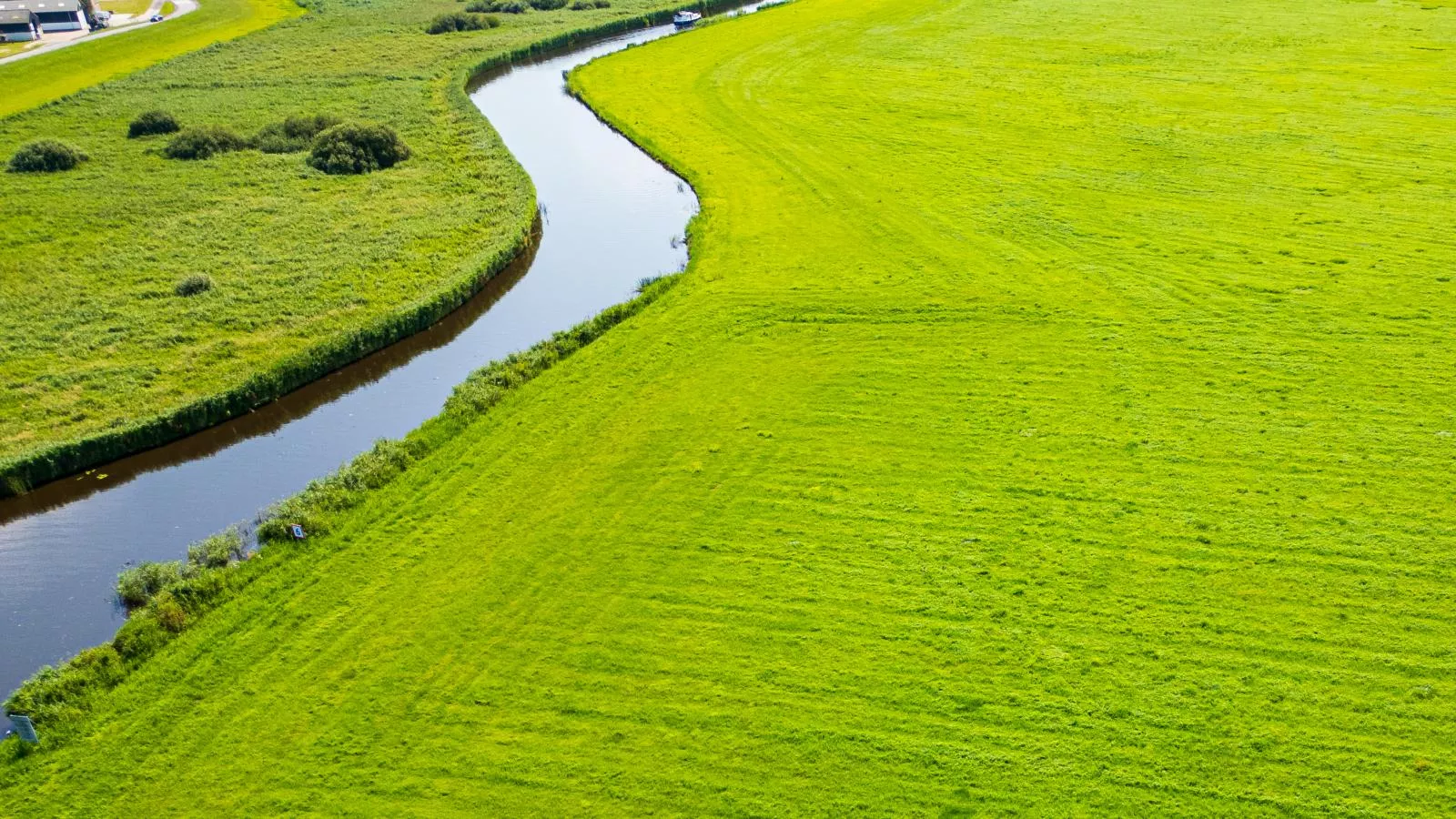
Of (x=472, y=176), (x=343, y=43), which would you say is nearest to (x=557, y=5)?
(x=343, y=43)

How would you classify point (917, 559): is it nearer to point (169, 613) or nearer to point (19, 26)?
point (169, 613)

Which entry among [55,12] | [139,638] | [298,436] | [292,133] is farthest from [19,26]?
[139,638]

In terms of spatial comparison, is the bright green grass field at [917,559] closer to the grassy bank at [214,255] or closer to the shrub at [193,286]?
the grassy bank at [214,255]

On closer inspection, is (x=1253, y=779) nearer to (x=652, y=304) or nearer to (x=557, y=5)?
(x=652, y=304)

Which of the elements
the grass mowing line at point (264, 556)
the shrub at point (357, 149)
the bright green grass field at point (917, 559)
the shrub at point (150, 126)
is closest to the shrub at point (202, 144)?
the shrub at point (150, 126)

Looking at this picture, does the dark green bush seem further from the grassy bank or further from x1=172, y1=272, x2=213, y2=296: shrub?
x1=172, y1=272, x2=213, y2=296: shrub
